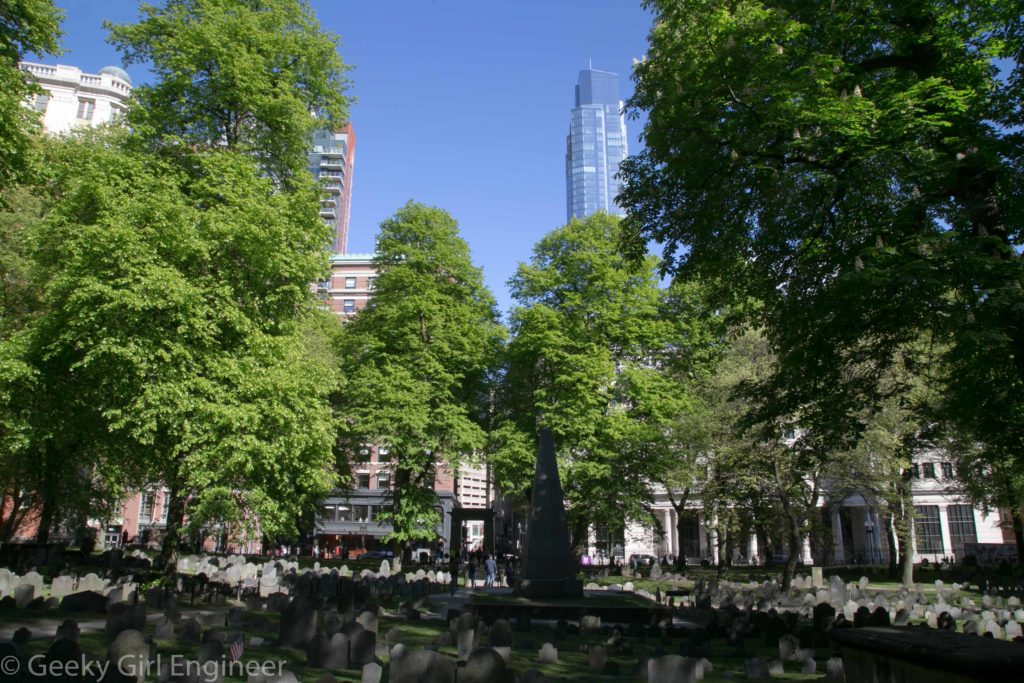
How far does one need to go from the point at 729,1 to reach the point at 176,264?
1477 cm

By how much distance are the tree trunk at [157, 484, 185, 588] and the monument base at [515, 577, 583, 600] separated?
902cm

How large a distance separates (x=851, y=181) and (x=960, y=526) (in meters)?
48.0

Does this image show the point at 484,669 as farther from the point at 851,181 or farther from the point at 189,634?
the point at 851,181

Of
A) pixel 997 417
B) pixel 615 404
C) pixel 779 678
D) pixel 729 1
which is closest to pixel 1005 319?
pixel 997 417

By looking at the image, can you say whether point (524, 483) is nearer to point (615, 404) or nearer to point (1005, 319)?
point (615, 404)

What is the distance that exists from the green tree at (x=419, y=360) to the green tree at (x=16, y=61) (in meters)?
15.9

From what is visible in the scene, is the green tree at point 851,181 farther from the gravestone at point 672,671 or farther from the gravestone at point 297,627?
the gravestone at point 297,627

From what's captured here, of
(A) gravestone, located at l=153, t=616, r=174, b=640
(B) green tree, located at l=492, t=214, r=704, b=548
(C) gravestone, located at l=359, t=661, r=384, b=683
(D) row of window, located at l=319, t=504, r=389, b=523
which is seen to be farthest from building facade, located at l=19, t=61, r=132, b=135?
(C) gravestone, located at l=359, t=661, r=384, b=683

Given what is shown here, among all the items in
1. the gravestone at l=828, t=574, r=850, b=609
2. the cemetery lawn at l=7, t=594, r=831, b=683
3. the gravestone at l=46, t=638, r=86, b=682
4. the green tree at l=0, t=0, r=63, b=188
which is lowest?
the gravestone at l=828, t=574, r=850, b=609

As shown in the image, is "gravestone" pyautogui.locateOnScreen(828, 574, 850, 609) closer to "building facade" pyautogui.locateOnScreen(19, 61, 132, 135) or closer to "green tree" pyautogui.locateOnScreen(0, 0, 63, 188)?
"green tree" pyautogui.locateOnScreen(0, 0, 63, 188)

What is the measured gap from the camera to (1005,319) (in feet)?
34.5

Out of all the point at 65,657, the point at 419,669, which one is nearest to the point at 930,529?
the point at 419,669

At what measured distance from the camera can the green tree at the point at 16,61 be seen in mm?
13656

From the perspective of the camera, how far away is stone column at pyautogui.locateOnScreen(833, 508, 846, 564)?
172 feet
